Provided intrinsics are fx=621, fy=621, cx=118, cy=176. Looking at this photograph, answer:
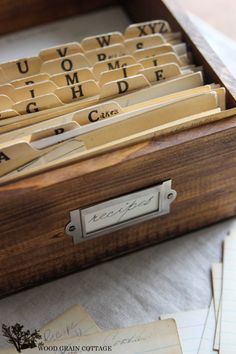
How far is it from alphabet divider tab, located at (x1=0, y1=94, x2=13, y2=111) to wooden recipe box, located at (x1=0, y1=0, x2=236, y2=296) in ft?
0.37

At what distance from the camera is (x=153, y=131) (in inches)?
25.5

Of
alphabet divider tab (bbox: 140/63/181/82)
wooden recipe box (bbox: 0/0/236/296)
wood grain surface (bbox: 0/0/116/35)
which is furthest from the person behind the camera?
wood grain surface (bbox: 0/0/116/35)

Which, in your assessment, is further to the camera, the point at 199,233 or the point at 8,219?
the point at 199,233

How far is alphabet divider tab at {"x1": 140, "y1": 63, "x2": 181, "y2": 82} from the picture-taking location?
72cm

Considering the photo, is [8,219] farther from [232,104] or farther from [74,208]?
[232,104]

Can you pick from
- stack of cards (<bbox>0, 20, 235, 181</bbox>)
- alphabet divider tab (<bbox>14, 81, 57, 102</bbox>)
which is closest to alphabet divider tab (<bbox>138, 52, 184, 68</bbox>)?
stack of cards (<bbox>0, 20, 235, 181</bbox>)

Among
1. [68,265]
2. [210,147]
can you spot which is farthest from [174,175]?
[68,265]

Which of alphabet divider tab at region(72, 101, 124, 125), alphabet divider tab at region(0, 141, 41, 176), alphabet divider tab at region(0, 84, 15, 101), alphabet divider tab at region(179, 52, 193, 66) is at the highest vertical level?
alphabet divider tab at region(179, 52, 193, 66)

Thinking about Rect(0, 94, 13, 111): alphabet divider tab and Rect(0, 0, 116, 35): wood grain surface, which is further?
Rect(0, 0, 116, 35): wood grain surface

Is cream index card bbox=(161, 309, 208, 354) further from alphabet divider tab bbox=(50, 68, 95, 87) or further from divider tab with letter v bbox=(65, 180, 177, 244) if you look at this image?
alphabet divider tab bbox=(50, 68, 95, 87)

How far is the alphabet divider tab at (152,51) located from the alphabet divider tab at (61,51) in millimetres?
70

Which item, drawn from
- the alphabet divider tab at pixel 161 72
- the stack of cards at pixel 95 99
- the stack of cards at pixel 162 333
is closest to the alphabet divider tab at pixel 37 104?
the stack of cards at pixel 95 99

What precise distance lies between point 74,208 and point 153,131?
115 mm

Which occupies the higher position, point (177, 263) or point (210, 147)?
point (210, 147)
